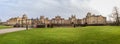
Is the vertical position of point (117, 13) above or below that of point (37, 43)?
above

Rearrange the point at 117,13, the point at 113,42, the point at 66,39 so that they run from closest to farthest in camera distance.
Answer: the point at 113,42 → the point at 66,39 → the point at 117,13

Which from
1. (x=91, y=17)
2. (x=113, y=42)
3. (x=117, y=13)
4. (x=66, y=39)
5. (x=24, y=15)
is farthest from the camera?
(x=91, y=17)

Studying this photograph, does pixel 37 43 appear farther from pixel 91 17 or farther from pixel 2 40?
pixel 91 17

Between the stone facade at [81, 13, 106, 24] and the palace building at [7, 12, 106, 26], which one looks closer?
the palace building at [7, 12, 106, 26]

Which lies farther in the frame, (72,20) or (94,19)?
(94,19)

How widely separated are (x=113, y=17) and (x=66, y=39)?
7176 cm

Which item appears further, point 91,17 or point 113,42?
point 91,17

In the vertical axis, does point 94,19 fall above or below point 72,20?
above

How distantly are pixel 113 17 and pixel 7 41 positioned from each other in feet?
248

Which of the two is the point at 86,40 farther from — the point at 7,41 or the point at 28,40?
the point at 7,41

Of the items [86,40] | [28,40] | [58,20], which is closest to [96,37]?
[86,40]

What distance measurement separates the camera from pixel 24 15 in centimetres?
8825

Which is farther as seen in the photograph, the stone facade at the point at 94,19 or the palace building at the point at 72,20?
the stone facade at the point at 94,19

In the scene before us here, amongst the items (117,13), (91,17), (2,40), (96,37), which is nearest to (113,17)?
(117,13)
